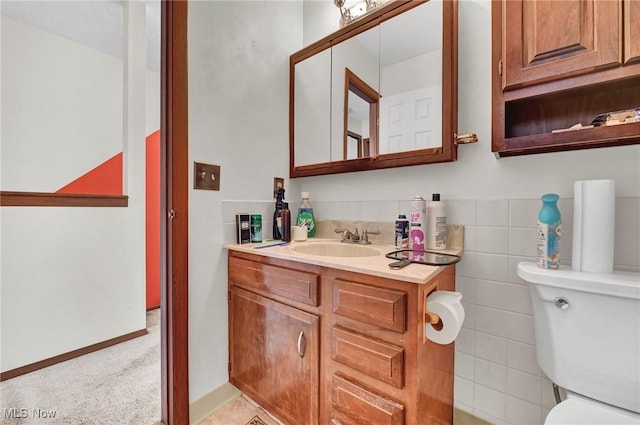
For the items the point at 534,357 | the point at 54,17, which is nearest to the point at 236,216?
the point at 534,357

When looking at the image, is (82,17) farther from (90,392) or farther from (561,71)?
(561,71)

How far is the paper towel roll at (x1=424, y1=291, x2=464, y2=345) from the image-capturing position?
78 cm

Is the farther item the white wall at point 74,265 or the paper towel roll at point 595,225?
the white wall at point 74,265

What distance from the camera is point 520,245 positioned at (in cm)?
99

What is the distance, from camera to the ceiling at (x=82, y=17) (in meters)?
1.85

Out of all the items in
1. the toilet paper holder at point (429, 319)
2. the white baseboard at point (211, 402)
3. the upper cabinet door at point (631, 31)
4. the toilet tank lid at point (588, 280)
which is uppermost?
the upper cabinet door at point (631, 31)

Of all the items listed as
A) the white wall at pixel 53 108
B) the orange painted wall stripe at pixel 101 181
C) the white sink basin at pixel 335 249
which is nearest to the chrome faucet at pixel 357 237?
the white sink basin at pixel 335 249

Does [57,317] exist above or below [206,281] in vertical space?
below

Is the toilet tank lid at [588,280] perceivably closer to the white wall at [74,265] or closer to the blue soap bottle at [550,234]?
the blue soap bottle at [550,234]

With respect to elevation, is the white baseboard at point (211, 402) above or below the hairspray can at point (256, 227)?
below

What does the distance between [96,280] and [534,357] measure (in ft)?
8.43

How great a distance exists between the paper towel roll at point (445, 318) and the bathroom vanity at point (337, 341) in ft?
0.12

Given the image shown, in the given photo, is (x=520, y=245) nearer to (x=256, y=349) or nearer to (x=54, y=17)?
(x=256, y=349)

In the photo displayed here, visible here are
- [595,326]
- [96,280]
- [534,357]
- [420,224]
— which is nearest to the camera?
[595,326]
